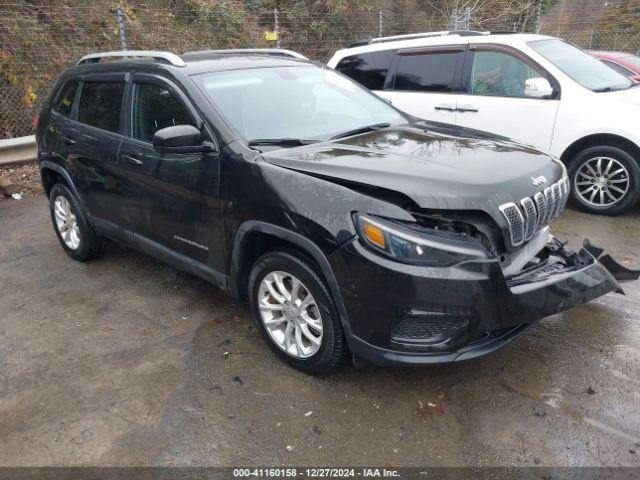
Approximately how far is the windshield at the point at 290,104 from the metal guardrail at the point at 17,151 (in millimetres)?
5413

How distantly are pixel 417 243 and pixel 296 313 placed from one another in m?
0.89

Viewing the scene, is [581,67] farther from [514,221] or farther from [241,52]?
[514,221]

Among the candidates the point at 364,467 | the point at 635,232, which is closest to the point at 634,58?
the point at 635,232

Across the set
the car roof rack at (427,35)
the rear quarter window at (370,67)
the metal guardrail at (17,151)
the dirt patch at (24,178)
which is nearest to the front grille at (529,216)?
the car roof rack at (427,35)

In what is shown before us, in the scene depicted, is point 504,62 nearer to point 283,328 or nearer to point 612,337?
point 612,337

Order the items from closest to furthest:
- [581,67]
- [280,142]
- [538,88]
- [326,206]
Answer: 1. [326,206]
2. [280,142]
3. [538,88]
4. [581,67]

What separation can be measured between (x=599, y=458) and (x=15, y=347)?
3.56 metres

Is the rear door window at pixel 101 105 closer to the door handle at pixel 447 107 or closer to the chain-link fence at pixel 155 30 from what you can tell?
the door handle at pixel 447 107

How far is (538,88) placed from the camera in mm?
5656

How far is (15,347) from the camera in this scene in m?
3.66

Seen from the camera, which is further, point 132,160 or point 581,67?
point 581,67

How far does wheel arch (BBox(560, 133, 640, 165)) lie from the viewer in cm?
536

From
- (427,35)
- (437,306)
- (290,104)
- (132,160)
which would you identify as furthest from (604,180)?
(132,160)

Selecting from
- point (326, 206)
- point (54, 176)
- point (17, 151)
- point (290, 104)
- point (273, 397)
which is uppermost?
point (290, 104)
